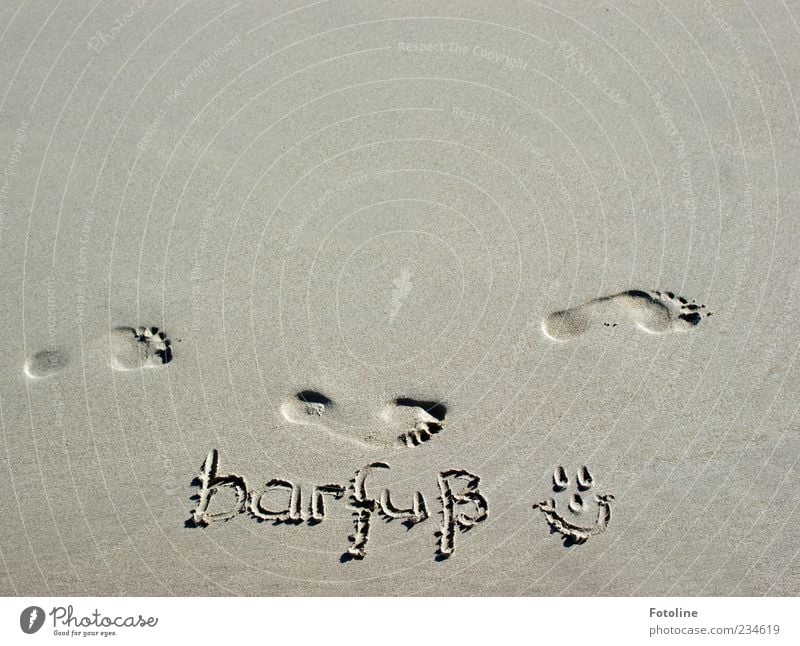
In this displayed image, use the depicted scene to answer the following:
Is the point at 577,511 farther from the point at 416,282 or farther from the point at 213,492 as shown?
the point at 213,492

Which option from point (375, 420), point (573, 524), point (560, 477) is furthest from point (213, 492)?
point (573, 524)

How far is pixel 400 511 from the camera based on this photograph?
4.91 metres

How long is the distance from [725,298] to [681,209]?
85 centimetres

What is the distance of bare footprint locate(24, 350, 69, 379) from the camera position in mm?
4855

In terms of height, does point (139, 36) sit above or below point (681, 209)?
above

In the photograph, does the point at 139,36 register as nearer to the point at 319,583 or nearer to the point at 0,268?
the point at 0,268

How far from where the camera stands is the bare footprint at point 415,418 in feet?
16.2

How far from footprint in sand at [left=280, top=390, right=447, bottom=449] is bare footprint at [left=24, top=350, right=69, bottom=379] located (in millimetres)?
1906

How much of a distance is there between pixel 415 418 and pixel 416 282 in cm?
118

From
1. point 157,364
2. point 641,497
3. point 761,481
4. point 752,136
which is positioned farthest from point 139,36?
point 761,481

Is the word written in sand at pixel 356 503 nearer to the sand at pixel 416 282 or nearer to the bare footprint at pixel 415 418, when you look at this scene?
the sand at pixel 416 282
